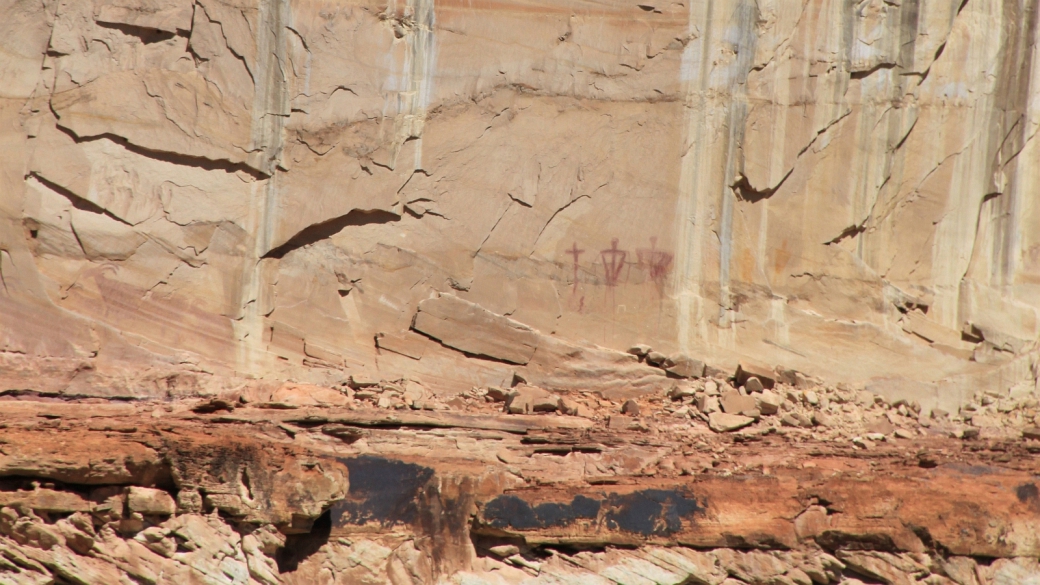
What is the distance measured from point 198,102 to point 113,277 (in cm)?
132

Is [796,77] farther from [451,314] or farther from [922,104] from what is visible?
[451,314]

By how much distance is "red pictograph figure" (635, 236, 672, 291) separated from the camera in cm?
783

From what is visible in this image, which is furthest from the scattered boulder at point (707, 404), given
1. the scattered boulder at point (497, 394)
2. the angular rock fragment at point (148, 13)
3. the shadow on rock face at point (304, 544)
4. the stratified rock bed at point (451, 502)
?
the angular rock fragment at point (148, 13)

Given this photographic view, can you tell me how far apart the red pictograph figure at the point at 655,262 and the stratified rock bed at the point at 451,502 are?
1494 millimetres

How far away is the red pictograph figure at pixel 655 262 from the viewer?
7828 mm

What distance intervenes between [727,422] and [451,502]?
2.26 meters

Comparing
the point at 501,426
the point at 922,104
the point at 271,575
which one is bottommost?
the point at 271,575

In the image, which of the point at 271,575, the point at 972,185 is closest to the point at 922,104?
the point at 972,185

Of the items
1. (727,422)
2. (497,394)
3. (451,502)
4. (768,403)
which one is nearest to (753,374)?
(768,403)

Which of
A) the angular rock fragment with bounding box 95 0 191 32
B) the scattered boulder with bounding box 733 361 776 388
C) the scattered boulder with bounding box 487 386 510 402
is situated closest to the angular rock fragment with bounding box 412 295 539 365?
the scattered boulder with bounding box 487 386 510 402

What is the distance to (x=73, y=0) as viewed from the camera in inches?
272

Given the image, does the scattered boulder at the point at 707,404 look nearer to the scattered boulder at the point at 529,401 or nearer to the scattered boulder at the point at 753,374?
the scattered boulder at the point at 753,374

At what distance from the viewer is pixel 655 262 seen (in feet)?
25.8

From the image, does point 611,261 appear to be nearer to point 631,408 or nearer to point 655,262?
point 655,262
